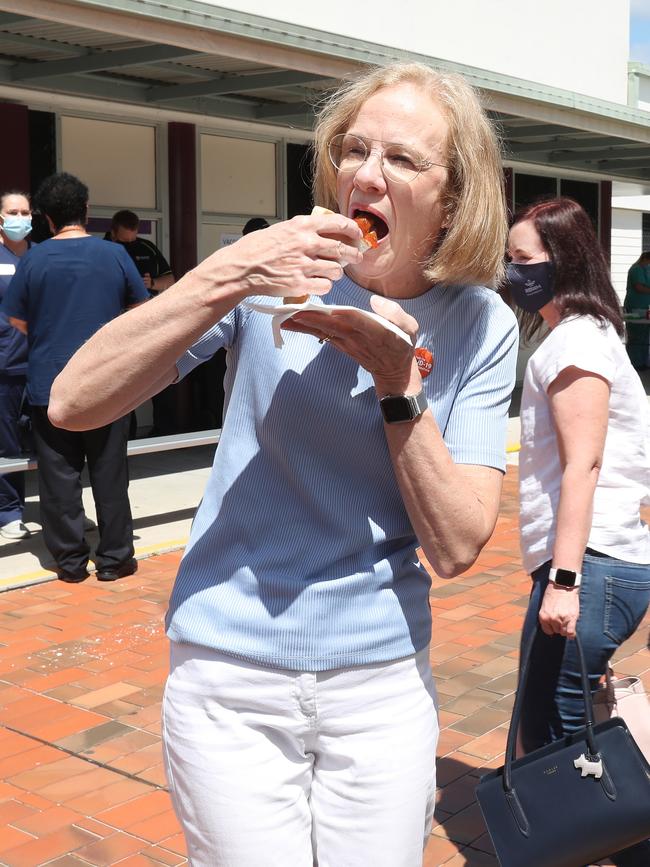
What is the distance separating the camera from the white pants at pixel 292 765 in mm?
1971

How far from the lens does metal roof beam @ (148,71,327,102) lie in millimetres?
10164

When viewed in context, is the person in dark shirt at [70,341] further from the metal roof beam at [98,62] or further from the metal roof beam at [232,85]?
the metal roof beam at [232,85]

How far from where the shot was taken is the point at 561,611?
3041 millimetres

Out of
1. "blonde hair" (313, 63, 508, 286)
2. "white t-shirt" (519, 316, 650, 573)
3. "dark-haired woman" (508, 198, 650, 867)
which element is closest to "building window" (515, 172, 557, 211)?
"dark-haired woman" (508, 198, 650, 867)

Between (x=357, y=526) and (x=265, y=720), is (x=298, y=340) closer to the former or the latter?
(x=357, y=526)

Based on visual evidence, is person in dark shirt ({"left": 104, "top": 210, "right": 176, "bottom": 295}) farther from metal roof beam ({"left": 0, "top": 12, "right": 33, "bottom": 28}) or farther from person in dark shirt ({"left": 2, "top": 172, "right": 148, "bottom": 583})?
person in dark shirt ({"left": 2, "top": 172, "right": 148, "bottom": 583})

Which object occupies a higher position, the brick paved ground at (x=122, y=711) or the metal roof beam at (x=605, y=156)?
the metal roof beam at (x=605, y=156)

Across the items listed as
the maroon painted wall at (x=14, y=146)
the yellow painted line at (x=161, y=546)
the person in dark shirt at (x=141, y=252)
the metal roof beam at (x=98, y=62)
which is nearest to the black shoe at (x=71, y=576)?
the yellow painted line at (x=161, y=546)

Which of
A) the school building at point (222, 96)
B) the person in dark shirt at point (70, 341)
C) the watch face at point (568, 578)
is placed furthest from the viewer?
the school building at point (222, 96)

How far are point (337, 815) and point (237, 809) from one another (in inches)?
7.3

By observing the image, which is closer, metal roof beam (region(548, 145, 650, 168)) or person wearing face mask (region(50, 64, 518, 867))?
person wearing face mask (region(50, 64, 518, 867))

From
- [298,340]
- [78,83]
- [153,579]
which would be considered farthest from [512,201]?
[298,340]

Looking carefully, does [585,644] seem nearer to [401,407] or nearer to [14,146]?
[401,407]

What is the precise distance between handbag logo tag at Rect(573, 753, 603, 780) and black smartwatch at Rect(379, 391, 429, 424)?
54.7 inches
